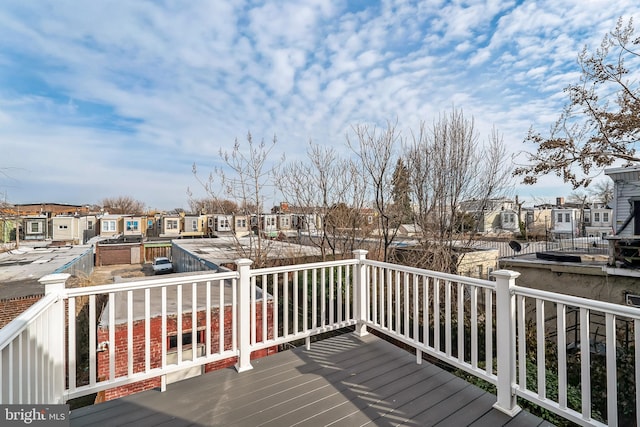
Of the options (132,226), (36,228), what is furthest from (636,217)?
(36,228)

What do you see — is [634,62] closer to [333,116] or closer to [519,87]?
[519,87]

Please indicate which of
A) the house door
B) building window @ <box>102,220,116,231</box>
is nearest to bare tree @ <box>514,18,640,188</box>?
the house door

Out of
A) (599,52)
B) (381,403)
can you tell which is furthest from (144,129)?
(599,52)

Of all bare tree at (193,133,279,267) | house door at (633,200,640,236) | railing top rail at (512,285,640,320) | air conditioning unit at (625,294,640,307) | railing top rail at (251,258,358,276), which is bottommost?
air conditioning unit at (625,294,640,307)

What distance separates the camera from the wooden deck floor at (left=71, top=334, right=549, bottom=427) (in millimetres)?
2078

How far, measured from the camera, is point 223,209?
7.62 metres

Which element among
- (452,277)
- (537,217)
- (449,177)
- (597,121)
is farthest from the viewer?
(537,217)

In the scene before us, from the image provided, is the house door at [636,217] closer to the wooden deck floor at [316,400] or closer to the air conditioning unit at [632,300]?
the air conditioning unit at [632,300]

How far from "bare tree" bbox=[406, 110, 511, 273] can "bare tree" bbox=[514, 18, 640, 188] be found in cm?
88

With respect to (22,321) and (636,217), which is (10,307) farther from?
(636,217)

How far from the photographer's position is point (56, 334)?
1996 millimetres

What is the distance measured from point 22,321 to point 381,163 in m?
6.38

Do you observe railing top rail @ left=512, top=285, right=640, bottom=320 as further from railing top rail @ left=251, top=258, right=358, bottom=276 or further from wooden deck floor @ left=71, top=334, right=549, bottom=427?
railing top rail @ left=251, top=258, right=358, bottom=276

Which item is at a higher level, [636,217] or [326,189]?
[326,189]
